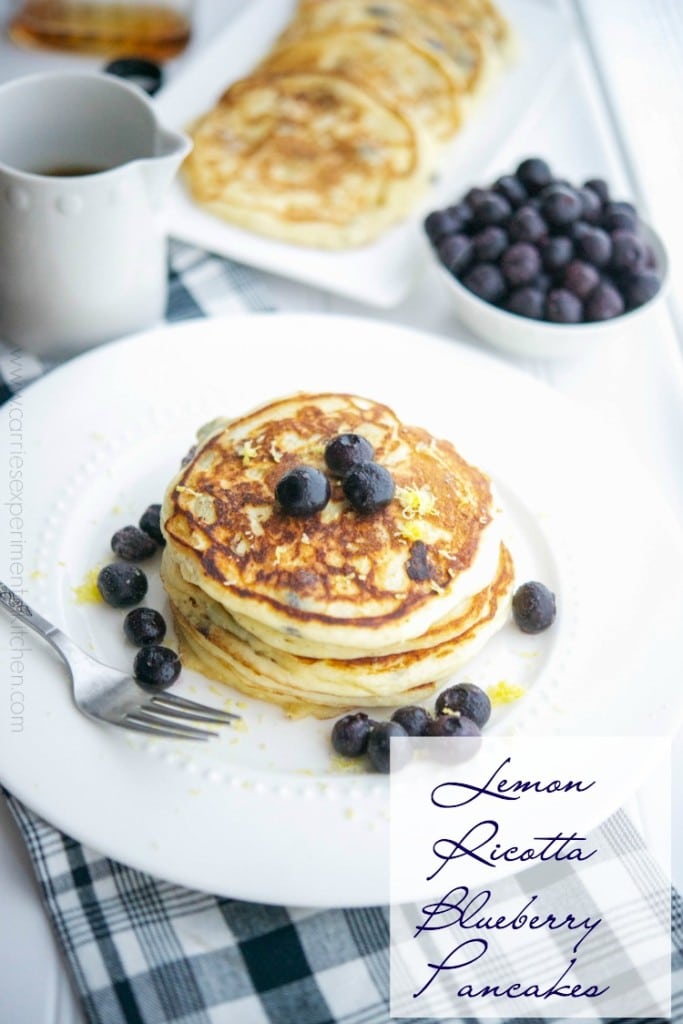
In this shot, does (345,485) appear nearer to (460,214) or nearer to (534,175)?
(460,214)

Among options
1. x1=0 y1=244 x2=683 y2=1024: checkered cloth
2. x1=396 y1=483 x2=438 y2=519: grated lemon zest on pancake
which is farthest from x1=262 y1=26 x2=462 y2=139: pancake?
x1=0 y1=244 x2=683 y2=1024: checkered cloth

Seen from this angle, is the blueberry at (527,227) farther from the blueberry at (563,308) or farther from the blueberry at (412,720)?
the blueberry at (412,720)

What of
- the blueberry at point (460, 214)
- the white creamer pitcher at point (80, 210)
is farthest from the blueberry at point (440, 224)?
the white creamer pitcher at point (80, 210)

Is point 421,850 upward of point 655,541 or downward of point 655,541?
downward

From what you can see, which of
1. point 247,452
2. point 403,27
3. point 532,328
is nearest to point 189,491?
point 247,452

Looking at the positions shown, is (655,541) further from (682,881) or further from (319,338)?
(319,338)

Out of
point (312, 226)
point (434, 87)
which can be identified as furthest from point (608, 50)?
point (312, 226)
